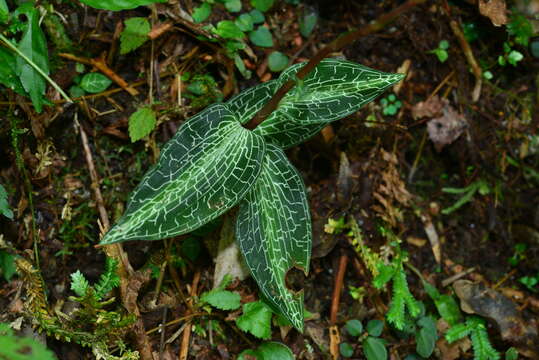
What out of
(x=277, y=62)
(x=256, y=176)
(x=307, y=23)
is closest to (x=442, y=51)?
(x=307, y=23)

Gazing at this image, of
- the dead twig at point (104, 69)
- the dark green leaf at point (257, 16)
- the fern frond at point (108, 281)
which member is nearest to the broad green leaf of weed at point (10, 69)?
the dead twig at point (104, 69)

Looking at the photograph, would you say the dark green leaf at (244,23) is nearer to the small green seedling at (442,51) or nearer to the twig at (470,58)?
the small green seedling at (442,51)

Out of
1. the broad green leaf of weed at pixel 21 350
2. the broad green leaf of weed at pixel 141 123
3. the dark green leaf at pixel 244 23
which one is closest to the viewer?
the broad green leaf of weed at pixel 21 350

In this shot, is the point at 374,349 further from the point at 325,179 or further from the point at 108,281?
the point at 108,281

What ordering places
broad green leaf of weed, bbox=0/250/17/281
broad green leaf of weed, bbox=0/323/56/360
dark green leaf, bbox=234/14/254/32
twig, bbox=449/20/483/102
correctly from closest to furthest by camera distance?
broad green leaf of weed, bbox=0/323/56/360 < broad green leaf of weed, bbox=0/250/17/281 < dark green leaf, bbox=234/14/254/32 < twig, bbox=449/20/483/102

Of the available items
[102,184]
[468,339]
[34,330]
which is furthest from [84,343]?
[468,339]

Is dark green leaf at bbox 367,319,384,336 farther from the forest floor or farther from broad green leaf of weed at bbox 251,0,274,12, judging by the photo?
broad green leaf of weed at bbox 251,0,274,12

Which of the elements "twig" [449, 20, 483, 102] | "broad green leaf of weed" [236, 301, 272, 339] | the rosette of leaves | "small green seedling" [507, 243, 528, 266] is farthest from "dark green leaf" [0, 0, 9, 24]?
"small green seedling" [507, 243, 528, 266]
